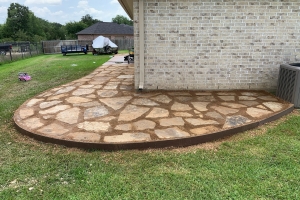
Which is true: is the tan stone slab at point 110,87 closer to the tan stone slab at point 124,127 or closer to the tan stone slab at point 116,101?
the tan stone slab at point 116,101

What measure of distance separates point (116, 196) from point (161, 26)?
11.2 ft

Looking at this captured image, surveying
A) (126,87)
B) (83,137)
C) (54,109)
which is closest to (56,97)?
(54,109)

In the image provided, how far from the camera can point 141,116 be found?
11.1 ft

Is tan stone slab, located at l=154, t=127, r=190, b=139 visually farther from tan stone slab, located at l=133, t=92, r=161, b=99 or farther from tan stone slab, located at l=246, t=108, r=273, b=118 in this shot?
tan stone slab, located at l=133, t=92, r=161, b=99

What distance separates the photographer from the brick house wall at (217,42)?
169 inches

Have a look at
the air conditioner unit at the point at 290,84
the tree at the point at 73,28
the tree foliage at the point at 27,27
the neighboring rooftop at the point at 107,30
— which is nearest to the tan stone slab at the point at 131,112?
the air conditioner unit at the point at 290,84

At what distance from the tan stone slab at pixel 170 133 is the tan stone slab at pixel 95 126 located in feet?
2.24

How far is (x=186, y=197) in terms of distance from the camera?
6.11 feet

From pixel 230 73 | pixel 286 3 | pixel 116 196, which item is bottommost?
pixel 116 196

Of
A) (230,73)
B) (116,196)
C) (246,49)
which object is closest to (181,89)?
(230,73)

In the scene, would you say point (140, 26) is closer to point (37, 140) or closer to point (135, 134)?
point (135, 134)

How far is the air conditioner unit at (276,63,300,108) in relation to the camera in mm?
3723

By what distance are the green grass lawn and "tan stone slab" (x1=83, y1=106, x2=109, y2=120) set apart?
83 cm

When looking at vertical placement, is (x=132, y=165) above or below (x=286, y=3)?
below
